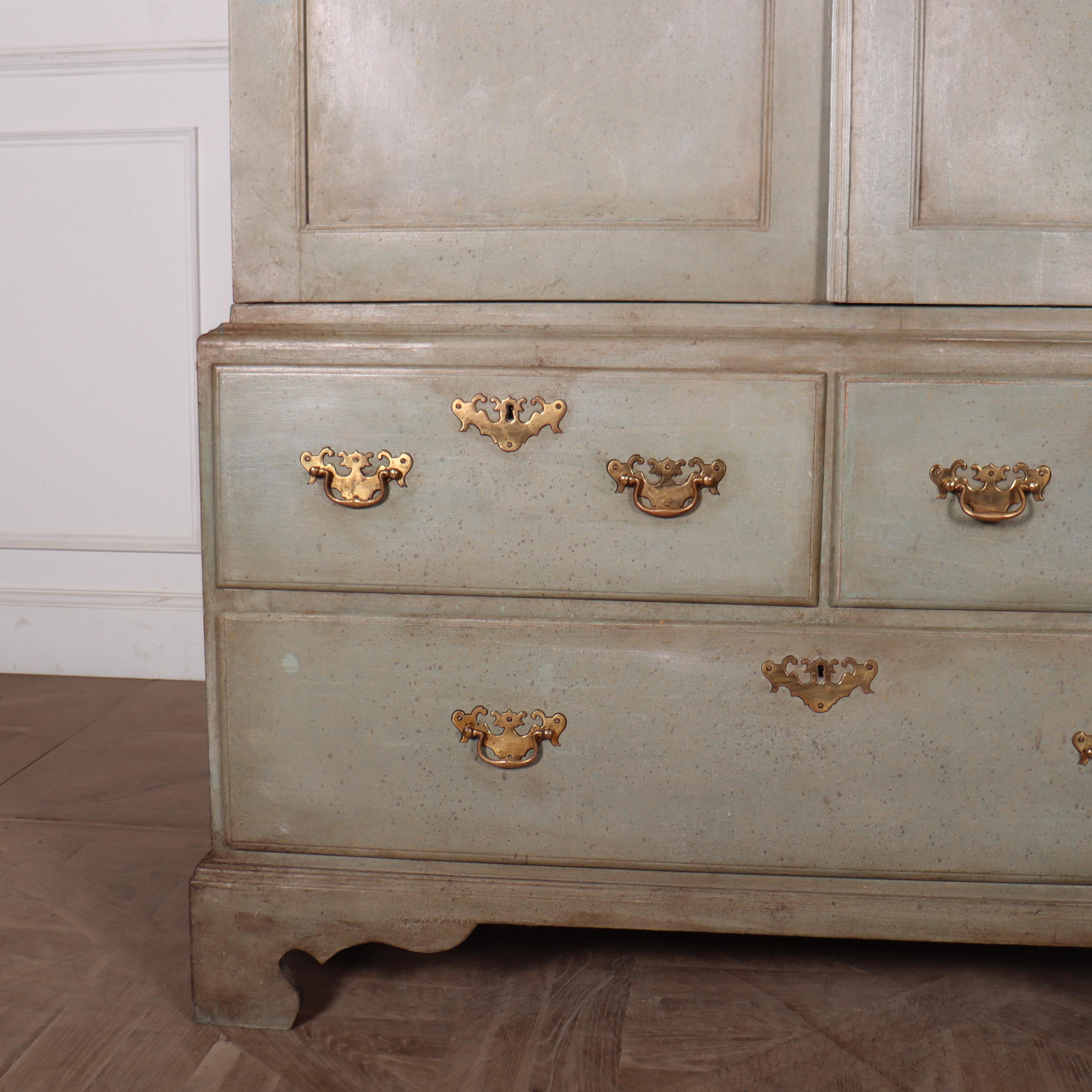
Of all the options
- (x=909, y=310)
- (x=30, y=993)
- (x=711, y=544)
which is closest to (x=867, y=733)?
(x=711, y=544)

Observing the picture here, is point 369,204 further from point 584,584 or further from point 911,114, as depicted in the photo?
point 911,114

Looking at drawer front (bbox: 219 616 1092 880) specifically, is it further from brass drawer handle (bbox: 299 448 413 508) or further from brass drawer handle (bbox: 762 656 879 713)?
brass drawer handle (bbox: 299 448 413 508)

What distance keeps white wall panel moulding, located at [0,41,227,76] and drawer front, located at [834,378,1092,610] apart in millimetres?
1917

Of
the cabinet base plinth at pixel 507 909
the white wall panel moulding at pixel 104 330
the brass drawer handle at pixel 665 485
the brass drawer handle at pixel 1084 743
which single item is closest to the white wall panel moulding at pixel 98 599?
the white wall panel moulding at pixel 104 330

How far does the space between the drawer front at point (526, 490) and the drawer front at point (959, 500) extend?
49 mm

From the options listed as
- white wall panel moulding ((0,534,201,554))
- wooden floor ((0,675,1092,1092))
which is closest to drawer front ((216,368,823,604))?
wooden floor ((0,675,1092,1092))

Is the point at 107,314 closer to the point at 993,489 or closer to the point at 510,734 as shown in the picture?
the point at 510,734

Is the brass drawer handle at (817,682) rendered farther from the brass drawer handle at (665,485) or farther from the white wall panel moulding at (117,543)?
the white wall panel moulding at (117,543)

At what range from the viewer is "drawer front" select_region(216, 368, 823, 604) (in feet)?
3.68

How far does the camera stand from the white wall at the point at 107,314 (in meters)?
2.41

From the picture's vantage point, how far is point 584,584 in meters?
1.15

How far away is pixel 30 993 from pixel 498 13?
4.16ft

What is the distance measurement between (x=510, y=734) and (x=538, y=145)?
2.11 ft

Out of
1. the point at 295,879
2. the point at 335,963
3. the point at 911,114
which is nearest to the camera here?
the point at 911,114
